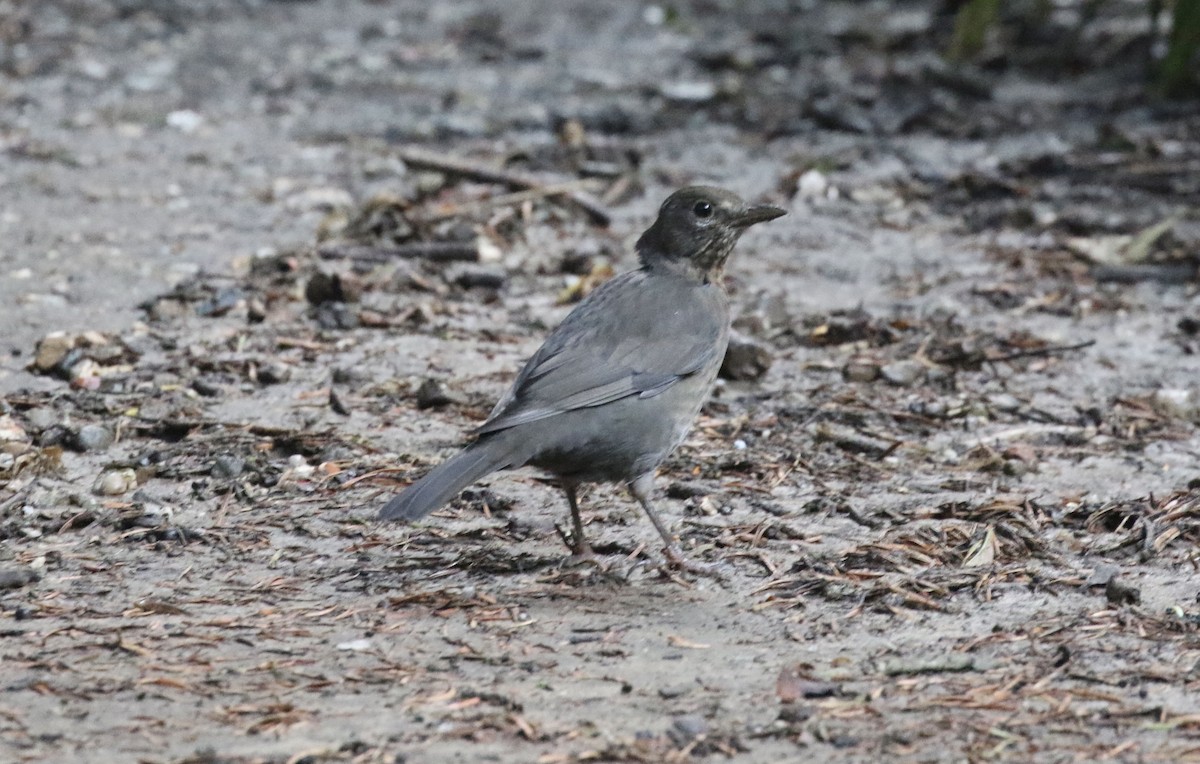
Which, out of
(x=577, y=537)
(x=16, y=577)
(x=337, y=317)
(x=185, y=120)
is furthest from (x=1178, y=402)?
(x=185, y=120)

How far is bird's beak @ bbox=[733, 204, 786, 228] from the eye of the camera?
5.84 m

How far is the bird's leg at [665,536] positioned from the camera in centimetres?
501

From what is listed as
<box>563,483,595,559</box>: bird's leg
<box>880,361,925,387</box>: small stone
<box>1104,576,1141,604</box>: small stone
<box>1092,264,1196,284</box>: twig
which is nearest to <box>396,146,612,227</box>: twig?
Answer: <box>880,361,925,387</box>: small stone

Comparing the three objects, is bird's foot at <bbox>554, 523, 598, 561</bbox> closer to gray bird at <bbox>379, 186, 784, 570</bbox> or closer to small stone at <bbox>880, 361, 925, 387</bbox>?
gray bird at <bbox>379, 186, 784, 570</bbox>

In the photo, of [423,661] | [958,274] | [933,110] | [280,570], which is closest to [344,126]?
[933,110]

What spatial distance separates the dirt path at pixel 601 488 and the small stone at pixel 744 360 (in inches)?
3.3

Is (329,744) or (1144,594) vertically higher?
(329,744)

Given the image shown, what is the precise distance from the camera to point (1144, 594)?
4.80 metres

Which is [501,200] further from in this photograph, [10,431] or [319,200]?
[10,431]

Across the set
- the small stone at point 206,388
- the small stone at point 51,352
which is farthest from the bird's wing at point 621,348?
the small stone at point 51,352

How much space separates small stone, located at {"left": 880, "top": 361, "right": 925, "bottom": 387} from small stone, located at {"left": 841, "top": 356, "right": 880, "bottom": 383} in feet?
0.12

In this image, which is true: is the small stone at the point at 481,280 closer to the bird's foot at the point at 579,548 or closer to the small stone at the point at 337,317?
the small stone at the point at 337,317

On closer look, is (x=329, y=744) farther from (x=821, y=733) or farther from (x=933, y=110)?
(x=933, y=110)

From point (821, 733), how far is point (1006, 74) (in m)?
10.2
